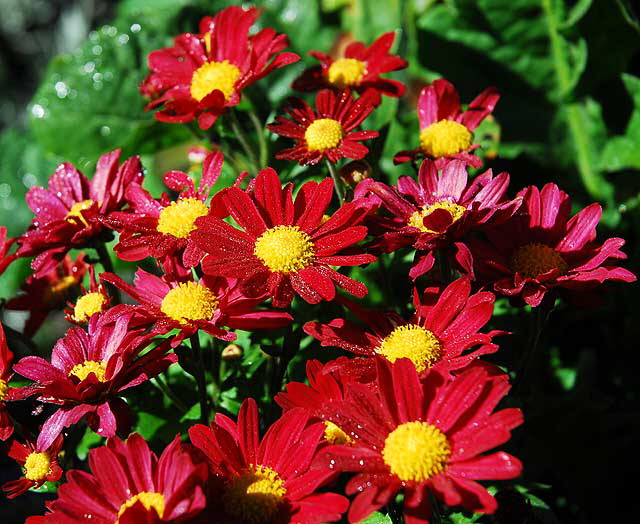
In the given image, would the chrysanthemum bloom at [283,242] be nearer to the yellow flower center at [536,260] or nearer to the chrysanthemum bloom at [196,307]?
the chrysanthemum bloom at [196,307]

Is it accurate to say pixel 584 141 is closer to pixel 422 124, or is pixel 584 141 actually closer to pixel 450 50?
pixel 450 50

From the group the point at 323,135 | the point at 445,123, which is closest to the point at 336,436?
the point at 323,135

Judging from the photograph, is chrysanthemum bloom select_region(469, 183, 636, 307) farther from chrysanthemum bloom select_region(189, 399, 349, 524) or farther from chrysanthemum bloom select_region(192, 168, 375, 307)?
chrysanthemum bloom select_region(189, 399, 349, 524)

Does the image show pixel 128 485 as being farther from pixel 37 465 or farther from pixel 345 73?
pixel 345 73

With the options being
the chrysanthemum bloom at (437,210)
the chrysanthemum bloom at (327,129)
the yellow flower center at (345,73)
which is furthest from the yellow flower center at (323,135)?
the yellow flower center at (345,73)

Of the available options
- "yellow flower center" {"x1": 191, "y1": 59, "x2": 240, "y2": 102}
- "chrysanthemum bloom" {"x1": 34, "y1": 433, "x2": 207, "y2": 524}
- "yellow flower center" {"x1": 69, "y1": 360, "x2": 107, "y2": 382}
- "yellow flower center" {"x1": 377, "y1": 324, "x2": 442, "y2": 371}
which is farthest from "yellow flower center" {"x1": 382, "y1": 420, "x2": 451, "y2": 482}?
"yellow flower center" {"x1": 191, "y1": 59, "x2": 240, "y2": 102}

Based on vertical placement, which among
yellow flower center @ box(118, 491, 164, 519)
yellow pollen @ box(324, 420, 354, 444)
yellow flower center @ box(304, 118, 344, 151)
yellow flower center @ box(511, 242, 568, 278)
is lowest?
yellow pollen @ box(324, 420, 354, 444)

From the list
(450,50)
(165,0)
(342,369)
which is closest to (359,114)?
(342,369)

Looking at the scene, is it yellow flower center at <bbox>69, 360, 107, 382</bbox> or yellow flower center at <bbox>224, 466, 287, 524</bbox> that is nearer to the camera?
yellow flower center at <bbox>224, 466, 287, 524</bbox>

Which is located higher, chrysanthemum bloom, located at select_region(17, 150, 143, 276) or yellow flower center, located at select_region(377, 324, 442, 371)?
chrysanthemum bloom, located at select_region(17, 150, 143, 276)
